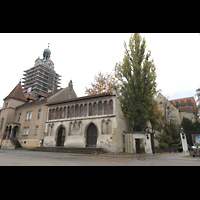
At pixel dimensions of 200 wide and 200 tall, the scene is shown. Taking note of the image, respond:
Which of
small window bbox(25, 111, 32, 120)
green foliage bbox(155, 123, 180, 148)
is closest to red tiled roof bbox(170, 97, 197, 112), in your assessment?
green foliage bbox(155, 123, 180, 148)

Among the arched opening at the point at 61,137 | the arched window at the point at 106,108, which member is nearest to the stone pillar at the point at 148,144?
the arched window at the point at 106,108

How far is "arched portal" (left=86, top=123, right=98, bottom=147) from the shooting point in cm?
2013

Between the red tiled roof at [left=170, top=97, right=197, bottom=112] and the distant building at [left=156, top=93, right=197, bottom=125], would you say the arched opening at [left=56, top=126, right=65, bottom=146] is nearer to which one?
the distant building at [left=156, top=93, right=197, bottom=125]

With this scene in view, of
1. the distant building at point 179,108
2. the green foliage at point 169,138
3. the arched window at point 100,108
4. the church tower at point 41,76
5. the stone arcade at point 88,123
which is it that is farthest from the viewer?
the church tower at point 41,76

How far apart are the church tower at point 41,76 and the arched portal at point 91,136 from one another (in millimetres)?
54894

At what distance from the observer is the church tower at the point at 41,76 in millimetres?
70744

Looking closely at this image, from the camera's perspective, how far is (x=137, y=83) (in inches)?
810

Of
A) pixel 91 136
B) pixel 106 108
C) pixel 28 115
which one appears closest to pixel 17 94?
pixel 28 115

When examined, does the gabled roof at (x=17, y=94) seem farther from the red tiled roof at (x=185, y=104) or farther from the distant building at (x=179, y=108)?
the red tiled roof at (x=185, y=104)

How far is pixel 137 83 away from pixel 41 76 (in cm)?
6426

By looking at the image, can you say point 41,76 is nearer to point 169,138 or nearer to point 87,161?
point 169,138

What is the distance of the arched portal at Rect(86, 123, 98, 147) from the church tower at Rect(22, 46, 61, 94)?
180 ft
